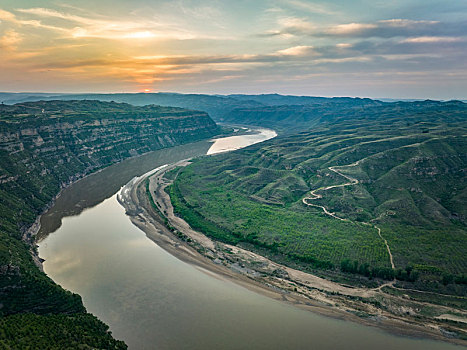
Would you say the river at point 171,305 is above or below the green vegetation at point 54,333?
below

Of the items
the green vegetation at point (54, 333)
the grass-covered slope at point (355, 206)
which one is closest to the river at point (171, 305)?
the green vegetation at point (54, 333)

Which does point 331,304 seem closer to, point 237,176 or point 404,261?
point 404,261

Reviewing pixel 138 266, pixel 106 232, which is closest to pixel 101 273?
pixel 138 266

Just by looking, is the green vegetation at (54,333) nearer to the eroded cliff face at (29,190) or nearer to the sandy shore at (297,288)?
the eroded cliff face at (29,190)

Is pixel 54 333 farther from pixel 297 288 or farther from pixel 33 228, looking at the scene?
pixel 33 228

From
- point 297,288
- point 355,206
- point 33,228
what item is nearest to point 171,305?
point 297,288
